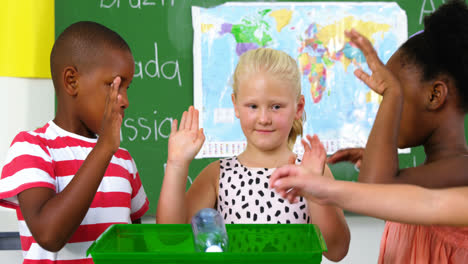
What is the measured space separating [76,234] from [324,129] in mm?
1344

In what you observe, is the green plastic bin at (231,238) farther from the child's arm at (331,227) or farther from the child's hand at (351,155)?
the child's hand at (351,155)

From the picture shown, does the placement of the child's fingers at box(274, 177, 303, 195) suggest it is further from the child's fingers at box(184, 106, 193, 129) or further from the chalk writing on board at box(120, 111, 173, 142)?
the chalk writing on board at box(120, 111, 173, 142)

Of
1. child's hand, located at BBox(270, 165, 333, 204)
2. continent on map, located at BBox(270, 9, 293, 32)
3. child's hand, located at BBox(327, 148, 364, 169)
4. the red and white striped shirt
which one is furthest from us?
continent on map, located at BBox(270, 9, 293, 32)

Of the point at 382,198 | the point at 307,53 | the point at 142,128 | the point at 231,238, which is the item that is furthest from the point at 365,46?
the point at 142,128

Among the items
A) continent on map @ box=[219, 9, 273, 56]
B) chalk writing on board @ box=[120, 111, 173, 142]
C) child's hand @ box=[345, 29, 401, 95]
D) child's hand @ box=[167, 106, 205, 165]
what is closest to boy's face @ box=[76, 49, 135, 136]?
child's hand @ box=[167, 106, 205, 165]

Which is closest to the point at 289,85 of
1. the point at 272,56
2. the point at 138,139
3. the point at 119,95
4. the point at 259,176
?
the point at 272,56

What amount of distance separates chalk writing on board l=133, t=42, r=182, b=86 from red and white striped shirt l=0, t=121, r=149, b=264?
95 cm

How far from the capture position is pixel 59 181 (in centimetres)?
97

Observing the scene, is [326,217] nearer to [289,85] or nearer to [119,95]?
[289,85]

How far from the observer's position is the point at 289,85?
3.57 ft

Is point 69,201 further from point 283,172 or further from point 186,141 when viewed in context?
point 283,172

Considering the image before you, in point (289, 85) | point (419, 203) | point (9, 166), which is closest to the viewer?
point (419, 203)

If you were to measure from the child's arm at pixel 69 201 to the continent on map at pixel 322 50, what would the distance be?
133 cm

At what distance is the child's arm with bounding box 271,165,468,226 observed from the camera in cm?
66
